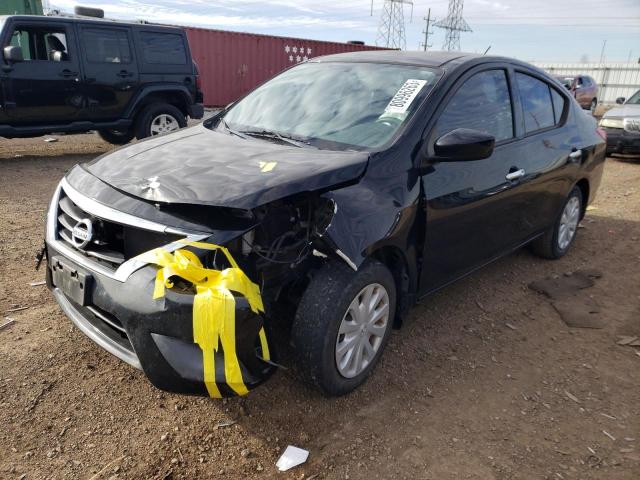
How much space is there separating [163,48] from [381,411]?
8.18 meters

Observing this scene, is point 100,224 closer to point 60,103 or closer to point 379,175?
point 379,175

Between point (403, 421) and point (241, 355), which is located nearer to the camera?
point (241, 355)

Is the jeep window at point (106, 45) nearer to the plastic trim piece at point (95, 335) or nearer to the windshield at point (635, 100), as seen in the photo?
the plastic trim piece at point (95, 335)

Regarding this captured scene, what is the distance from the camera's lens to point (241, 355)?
2.21 m

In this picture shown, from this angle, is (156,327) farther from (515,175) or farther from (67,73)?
(67,73)

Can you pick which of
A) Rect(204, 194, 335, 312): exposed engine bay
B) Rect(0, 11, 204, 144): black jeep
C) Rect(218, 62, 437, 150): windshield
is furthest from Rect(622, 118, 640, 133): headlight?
Rect(204, 194, 335, 312): exposed engine bay

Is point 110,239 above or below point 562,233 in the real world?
above

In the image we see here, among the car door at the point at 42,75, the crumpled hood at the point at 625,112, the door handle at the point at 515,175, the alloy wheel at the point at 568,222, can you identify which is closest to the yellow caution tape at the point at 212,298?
the door handle at the point at 515,175

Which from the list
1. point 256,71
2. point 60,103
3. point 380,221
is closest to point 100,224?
point 380,221

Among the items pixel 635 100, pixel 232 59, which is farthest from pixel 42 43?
pixel 635 100

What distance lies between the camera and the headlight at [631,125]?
9.96 metres

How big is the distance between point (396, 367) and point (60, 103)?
23.5 ft

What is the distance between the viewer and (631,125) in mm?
10055

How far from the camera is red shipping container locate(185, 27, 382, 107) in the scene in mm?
15695
